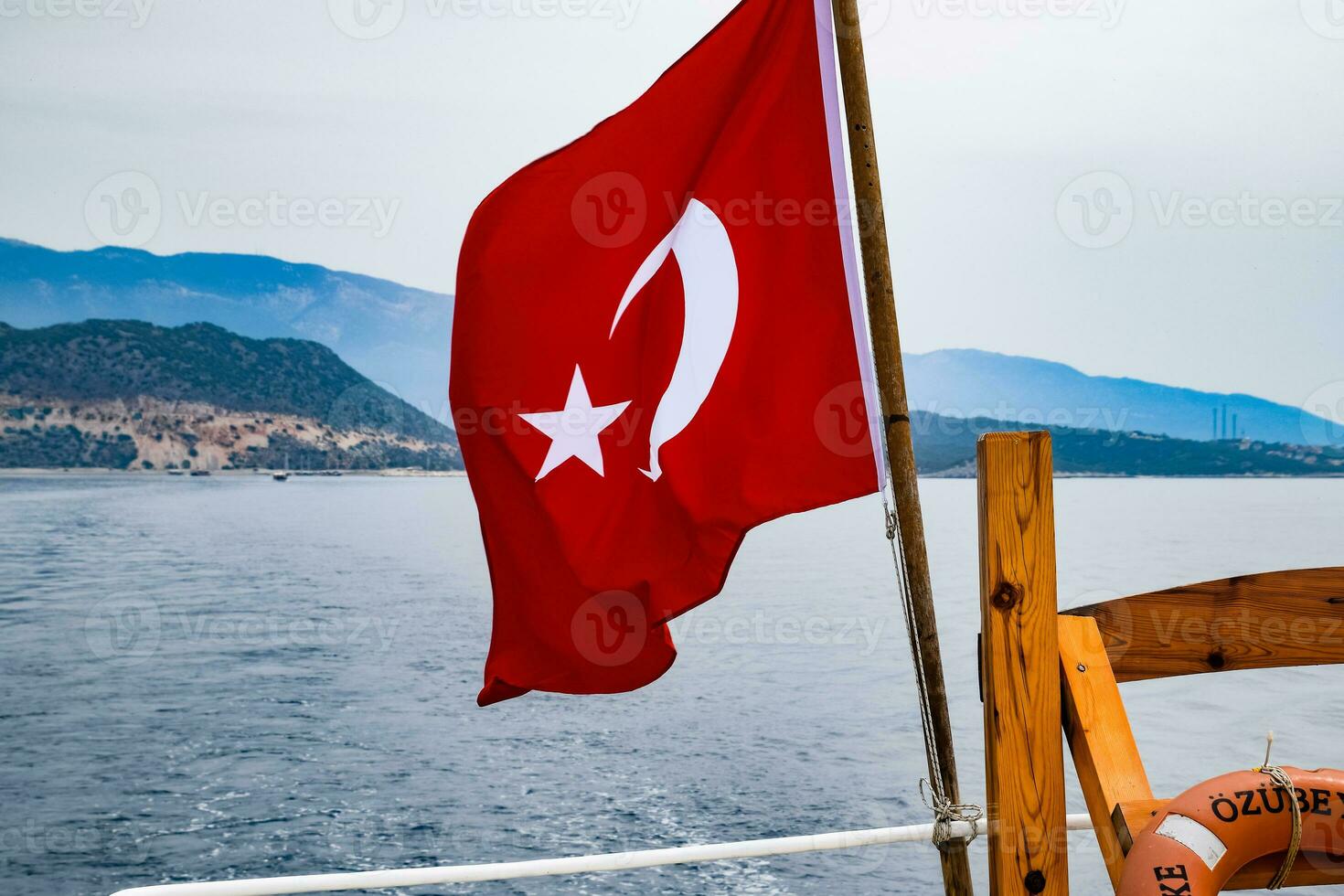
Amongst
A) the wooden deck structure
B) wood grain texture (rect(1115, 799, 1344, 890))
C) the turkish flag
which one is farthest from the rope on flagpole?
wood grain texture (rect(1115, 799, 1344, 890))

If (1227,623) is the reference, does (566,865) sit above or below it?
below

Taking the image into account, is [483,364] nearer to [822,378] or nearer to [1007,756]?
[822,378]

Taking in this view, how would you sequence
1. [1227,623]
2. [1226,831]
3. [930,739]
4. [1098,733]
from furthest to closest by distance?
[930,739] → [1227,623] → [1098,733] → [1226,831]

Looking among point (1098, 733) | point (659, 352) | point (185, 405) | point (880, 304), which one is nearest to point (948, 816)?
point (1098, 733)

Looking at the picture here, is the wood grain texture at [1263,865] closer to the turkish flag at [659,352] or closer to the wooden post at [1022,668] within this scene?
the wooden post at [1022,668]

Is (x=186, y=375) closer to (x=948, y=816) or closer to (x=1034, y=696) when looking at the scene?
(x=948, y=816)

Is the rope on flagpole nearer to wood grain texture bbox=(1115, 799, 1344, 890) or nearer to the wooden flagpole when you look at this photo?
A: the wooden flagpole

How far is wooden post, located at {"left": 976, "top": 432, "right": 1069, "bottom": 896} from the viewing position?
6.31 feet

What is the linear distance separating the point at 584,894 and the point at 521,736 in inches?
295

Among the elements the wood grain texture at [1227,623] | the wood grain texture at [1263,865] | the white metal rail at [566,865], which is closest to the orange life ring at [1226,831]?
the wood grain texture at [1263,865]

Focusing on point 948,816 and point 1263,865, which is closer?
point 1263,865

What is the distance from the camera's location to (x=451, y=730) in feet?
59.8

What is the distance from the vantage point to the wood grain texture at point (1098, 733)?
1.88m

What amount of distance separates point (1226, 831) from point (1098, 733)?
0.26 metres
